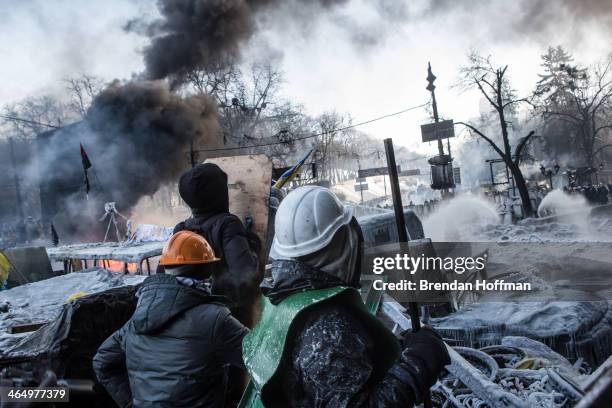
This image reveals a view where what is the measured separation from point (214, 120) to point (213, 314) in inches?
980

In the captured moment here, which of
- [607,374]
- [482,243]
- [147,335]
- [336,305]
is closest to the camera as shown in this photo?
[607,374]

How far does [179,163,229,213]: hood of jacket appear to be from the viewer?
3.29m

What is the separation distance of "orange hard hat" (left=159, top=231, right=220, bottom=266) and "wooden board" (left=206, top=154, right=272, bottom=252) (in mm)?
2346

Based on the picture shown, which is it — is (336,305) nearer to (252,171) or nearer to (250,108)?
(252,171)

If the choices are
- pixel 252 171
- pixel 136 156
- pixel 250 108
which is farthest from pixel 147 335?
pixel 250 108

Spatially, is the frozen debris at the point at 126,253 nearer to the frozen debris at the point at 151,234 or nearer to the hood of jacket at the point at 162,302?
the frozen debris at the point at 151,234

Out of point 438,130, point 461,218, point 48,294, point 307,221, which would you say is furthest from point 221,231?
point 461,218

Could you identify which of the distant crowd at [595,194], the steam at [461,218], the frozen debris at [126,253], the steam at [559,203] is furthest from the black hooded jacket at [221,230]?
the distant crowd at [595,194]

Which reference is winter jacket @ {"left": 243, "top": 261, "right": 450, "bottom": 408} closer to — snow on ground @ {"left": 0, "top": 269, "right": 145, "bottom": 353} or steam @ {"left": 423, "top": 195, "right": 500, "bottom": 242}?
snow on ground @ {"left": 0, "top": 269, "right": 145, "bottom": 353}

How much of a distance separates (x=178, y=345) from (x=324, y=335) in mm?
1059

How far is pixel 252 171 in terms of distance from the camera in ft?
16.8

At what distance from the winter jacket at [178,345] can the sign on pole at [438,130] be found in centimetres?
1847

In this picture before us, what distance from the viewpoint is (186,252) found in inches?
90.3

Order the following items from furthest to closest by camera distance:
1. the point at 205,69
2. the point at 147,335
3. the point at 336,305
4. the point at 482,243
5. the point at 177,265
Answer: the point at 205,69
the point at 482,243
the point at 177,265
the point at 147,335
the point at 336,305
